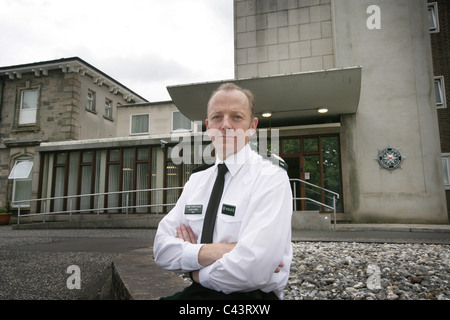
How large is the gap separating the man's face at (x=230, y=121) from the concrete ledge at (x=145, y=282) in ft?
3.40

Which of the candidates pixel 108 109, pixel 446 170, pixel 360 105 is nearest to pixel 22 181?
pixel 108 109

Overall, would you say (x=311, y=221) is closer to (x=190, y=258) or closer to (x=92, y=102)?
(x=190, y=258)

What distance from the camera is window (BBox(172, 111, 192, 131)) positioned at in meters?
19.7

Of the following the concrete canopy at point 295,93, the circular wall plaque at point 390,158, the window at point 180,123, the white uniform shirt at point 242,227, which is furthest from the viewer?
the window at point 180,123

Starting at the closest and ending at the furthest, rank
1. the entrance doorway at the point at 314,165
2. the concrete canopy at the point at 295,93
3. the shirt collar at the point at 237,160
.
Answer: the shirt collar at the point at 237,160
the concrete canopy at the point at 295,93
the entrance doorway at the point at 314,165

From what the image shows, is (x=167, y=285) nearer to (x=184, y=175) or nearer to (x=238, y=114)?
(x=238, y=114)

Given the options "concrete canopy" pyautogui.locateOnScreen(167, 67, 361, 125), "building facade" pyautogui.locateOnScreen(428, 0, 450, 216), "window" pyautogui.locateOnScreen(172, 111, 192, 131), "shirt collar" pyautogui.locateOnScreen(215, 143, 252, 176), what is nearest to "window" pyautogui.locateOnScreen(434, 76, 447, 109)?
"building facade" pyautogui.locateOnScreen(428, 0, 450, 216)

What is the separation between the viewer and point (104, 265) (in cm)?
371

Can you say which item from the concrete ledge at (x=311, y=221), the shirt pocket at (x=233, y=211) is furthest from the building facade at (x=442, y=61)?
the shirt pocket at (x=233, y=211)

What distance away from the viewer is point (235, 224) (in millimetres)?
1364

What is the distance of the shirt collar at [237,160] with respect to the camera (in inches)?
59.3

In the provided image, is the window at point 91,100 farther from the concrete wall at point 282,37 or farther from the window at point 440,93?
the window at point 440,93

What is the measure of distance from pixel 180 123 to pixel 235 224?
18.9 metres
